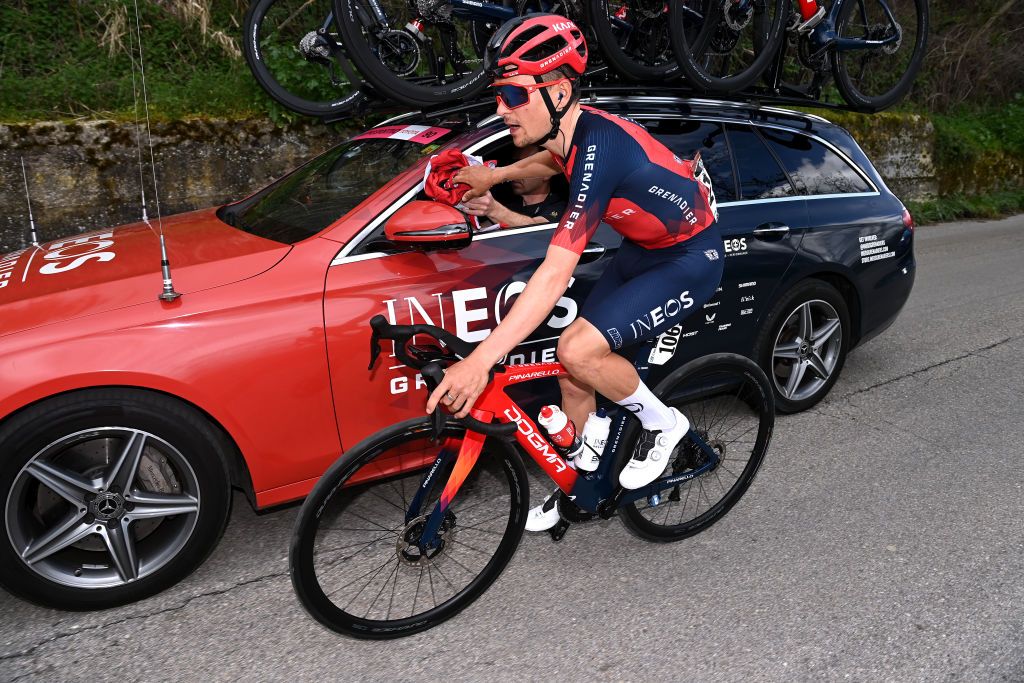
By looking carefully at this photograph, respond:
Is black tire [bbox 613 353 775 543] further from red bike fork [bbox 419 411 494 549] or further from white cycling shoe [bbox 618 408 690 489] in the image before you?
red bike fork [bbox 419 411 494 549]

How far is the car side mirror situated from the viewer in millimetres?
3299

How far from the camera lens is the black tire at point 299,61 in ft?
16.8

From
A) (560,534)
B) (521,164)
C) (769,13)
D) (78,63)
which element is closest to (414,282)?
(521,164)

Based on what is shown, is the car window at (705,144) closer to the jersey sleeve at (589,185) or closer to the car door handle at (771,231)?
the car door handle at (771,231)

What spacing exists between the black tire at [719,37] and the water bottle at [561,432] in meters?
2.28

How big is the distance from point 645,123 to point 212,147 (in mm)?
4840

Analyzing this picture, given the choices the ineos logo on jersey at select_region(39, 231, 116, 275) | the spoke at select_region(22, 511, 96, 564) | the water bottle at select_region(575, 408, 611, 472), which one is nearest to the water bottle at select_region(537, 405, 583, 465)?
the water bottle at select_region(575, 408, 611, 472)

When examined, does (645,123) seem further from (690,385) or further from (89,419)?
(89,419)

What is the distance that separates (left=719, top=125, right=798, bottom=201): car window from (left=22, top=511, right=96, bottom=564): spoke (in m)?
3.43

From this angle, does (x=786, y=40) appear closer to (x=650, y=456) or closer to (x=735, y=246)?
(x=735, y=246)

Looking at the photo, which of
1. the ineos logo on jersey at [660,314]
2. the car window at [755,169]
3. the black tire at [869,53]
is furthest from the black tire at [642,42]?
the ineos logo on jersey at [660,314]

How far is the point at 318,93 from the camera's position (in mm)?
8023

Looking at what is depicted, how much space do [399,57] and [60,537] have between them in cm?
315

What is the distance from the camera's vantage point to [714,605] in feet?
10.6
